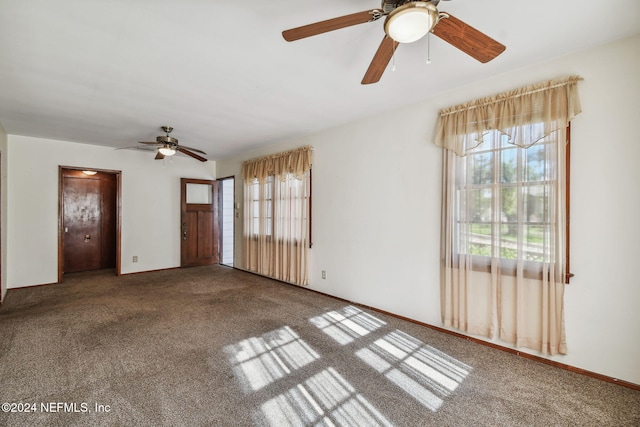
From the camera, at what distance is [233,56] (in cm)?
236

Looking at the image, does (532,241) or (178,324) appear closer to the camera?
(532,241)

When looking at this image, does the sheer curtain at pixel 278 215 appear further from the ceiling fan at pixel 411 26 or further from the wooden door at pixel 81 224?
the wooden door at pixel 81 224

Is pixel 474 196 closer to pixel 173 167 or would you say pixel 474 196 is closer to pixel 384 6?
pixel 384 6

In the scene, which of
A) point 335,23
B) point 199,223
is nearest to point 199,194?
point 199,223

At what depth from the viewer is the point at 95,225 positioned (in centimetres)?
653

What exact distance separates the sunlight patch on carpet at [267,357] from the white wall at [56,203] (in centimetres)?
442

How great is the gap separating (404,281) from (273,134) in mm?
3076

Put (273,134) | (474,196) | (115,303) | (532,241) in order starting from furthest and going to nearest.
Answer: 1. (273,134)
2. (115,303)
3. (474,196)
4. (532,241)

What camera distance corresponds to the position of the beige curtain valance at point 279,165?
4.67 m

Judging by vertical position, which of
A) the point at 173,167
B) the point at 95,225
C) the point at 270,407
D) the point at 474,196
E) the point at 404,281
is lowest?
the point at 270,407

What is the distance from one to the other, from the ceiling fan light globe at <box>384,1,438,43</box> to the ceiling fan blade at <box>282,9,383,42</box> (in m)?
0.10

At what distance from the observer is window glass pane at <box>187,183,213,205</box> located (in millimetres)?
6734

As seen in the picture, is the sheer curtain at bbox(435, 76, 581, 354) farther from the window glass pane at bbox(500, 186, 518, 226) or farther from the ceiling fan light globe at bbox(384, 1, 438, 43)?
the ceiling fan light globe at bbox(384, 1, 438, 43)

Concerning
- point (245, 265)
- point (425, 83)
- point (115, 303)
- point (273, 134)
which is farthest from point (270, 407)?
point (245, 265)
